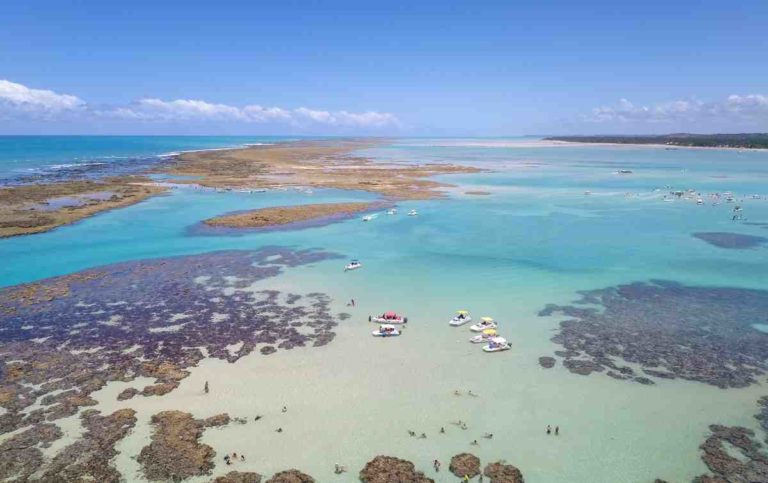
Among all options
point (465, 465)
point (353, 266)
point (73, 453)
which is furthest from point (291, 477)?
point (353, 266)

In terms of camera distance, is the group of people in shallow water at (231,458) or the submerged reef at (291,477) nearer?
the submerged reef at (291,477)

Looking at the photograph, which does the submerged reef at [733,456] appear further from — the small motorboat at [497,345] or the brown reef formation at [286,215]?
the brown reef formation at [286,215]

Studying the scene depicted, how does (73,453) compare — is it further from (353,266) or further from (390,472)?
(353,266)

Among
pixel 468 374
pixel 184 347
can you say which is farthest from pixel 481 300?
pixel 184 347

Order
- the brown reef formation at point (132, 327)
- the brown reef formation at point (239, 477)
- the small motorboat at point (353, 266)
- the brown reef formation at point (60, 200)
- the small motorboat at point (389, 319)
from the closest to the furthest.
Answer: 1. the brown reef formation at point (239, 477)
2. the brown reef formation at point (132, 327)
3. the small motorboat at point (389, 319)
4. the small motorboat at point (353, 266)
5. the brown reef formation at point (60, 200)

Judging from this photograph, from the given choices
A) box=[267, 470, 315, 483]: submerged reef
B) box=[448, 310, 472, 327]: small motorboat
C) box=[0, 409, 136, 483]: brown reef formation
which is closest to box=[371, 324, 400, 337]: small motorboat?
box=[448, 310, 472, 327]: small motorboat

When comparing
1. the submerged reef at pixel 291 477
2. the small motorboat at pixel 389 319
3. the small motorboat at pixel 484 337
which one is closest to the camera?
Answer: the submerged reef at pixel 291 477

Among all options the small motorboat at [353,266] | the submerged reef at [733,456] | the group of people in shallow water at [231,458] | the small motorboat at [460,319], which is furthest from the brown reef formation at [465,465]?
the small motorboat at [353,266]
